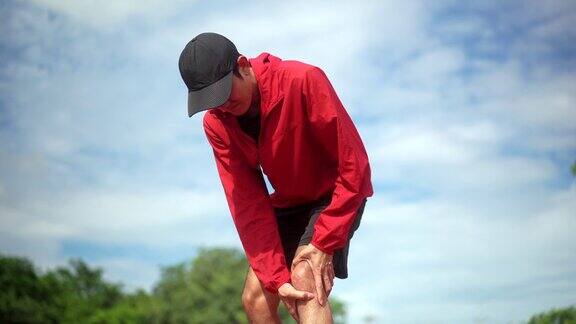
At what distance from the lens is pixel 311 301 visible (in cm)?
438

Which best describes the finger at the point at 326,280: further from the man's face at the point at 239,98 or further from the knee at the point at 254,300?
the man's face at the point at 239,98

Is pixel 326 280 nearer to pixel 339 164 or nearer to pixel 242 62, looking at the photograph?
pixel 339 164

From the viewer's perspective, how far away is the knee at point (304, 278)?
4418 mm

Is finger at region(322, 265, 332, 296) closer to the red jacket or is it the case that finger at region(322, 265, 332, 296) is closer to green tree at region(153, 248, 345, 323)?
the red jacket

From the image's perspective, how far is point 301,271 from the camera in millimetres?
4441

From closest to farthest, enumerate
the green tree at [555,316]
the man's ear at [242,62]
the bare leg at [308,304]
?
the bare leg at [308,304], the man's ear at [242,62], the green tree at [555,316]

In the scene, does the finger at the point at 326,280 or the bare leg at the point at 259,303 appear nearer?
the finger at the point at 326,280

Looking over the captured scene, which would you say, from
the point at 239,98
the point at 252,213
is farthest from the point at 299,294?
the point at 239,98

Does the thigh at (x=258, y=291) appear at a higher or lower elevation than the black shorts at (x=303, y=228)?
lower

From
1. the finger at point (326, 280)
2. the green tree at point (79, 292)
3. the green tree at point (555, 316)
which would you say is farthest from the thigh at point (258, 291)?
the green tree at point (79, 292)

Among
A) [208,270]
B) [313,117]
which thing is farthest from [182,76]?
[208,270]

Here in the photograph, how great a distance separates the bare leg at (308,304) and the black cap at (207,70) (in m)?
1.18

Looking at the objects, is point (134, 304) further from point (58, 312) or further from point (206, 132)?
point (206, 132)

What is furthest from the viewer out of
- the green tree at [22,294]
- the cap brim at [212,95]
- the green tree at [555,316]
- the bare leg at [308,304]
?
the green tree at [22,294]
